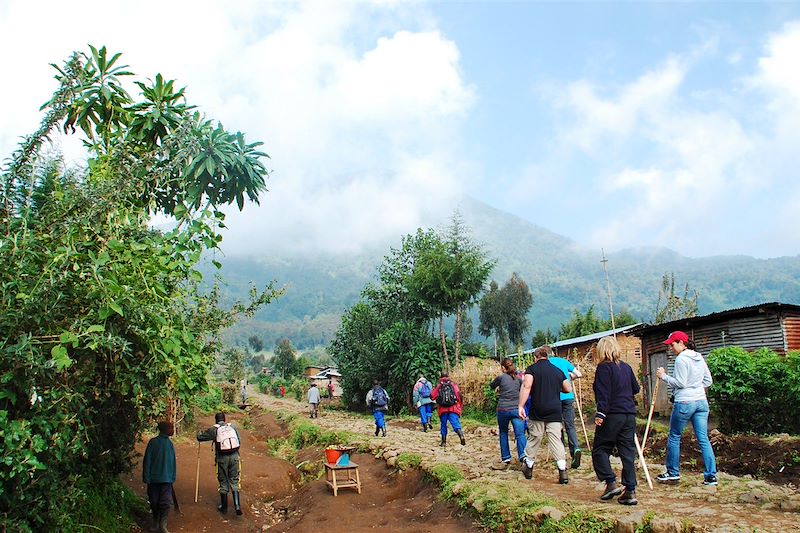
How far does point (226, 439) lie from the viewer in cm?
1051

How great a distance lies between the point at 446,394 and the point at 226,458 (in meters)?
5.10

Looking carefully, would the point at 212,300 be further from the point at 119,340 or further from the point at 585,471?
the point at 585,471

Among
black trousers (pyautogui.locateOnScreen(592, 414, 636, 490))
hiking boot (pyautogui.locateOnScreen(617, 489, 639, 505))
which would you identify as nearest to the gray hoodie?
black trousers (pyautogui.locateOnScreen(592, 414, 636, 490))

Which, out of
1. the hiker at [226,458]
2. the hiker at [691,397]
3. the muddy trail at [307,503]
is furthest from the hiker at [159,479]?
the hiker at [691,397]

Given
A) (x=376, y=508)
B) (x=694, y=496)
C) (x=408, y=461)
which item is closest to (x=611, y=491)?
(x=694, y=496)

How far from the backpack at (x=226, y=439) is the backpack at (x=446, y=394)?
478 centimetres

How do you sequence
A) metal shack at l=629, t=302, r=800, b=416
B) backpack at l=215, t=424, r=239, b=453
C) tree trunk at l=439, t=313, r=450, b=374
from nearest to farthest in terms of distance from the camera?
1. backpack at l=215, t=424, r=239, b=453
2. metal shack at l=629, t=302, r=800, b=416
3. tree trunk at l=439, t=313, r=450, b=374

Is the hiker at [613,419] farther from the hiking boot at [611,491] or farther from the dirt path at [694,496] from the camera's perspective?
the dirt path at [694,496]

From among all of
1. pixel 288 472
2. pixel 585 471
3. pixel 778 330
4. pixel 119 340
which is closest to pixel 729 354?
pixel 778 330

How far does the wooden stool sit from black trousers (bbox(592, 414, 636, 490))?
17.4 feet

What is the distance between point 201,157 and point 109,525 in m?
5.22

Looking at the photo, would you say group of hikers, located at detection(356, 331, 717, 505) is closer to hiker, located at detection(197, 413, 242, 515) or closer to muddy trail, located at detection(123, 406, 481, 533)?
muddy trail, located at detection(123, 406, 481, 533)

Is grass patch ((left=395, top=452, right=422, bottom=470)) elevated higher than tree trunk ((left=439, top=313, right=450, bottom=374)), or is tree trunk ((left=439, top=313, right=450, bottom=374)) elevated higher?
tree trunk ((left=439, top=313, right=450, bottom=374))

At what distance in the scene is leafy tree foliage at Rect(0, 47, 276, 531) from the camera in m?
5.59
